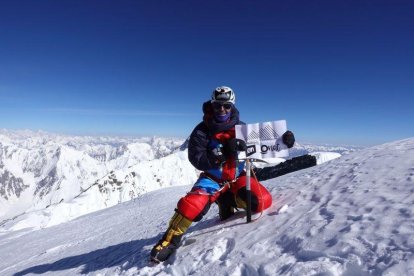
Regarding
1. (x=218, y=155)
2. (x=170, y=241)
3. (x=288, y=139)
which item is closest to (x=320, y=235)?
(x=288, y=139)

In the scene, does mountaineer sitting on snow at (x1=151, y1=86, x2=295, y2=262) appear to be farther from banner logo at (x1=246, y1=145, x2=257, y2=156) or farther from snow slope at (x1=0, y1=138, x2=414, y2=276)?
snow slope at (x1=0, y1=138, x2=414, y2=276)

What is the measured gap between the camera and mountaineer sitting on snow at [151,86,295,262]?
650 centimetres

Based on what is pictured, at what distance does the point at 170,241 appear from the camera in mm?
6328

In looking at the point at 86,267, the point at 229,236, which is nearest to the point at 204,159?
the point at 229,236

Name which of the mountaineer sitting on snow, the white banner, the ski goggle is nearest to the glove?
the mountaineer sitting on snow

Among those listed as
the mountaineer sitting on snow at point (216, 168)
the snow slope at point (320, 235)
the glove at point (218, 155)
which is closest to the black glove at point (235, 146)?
the mountaineer sitting on snow at point (216, 168)

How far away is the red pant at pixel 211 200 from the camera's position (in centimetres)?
651

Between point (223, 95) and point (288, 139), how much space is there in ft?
5.44

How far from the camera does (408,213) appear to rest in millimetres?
4441

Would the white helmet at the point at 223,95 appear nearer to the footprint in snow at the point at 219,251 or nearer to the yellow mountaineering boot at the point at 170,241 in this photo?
the yellow mountaineering boot at the point at 170,241

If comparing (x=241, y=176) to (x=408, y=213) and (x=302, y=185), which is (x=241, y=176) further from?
(x=408, y=213)

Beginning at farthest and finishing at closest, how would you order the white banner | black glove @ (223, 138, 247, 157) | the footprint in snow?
1. the white banner
2. black glove @ (223, 138, 247, 157)
3. the footprint in snow

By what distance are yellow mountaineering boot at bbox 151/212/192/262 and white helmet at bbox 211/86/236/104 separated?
2557 millimetres

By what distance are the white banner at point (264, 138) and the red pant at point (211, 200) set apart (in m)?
0.75
